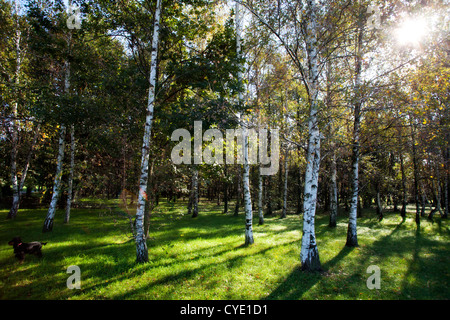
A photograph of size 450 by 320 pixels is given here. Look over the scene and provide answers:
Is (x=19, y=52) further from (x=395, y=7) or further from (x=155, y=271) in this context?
(x=395, y=7)

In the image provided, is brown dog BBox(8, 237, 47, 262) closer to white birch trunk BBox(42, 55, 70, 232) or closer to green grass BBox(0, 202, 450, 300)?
green grass BBox(0, 202, 450, 300)

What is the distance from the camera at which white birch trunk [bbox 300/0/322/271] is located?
24.7ft

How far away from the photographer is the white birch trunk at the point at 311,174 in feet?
24.7

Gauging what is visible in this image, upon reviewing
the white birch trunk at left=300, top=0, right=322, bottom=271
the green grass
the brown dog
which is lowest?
the green grass

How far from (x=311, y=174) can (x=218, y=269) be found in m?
5.09

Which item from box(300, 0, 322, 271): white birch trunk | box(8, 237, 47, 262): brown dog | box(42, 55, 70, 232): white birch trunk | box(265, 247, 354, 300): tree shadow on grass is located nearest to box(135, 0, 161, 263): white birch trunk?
box(8, 237, 47, 262): brown dog

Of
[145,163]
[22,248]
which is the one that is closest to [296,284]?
[145,163]

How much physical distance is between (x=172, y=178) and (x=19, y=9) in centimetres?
2000

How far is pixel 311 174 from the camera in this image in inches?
304

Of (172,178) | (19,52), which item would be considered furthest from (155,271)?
(19,52)

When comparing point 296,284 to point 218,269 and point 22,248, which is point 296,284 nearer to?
point 218,269

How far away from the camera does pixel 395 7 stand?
828 cm

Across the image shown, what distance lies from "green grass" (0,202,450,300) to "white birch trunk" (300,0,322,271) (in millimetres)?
603
